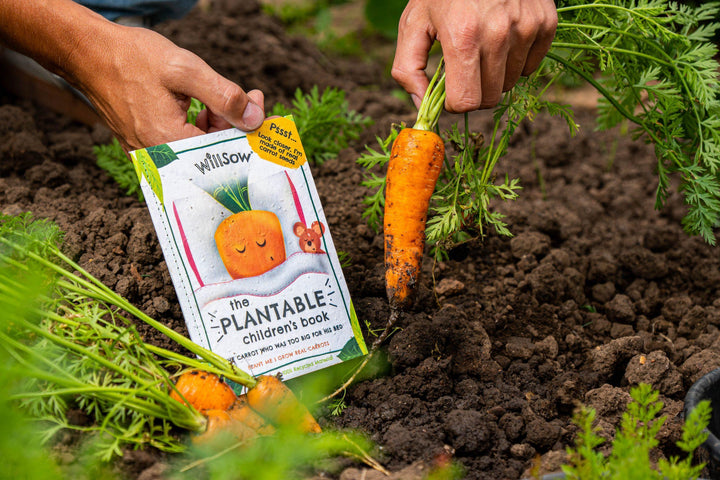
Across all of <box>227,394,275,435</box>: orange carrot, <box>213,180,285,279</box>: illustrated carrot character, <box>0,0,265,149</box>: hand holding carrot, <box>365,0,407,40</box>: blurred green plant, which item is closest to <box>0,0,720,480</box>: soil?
<box>227,394,275,435</box>: orange carrot

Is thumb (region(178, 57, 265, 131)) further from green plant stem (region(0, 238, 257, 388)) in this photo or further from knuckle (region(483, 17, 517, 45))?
knuckle (region(483, 17, 517, 45))

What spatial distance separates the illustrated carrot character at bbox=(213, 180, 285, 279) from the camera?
2043 millimetres

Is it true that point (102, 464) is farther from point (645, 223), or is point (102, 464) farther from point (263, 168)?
point (645, 223)

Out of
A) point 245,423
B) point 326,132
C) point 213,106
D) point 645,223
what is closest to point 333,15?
point 326,132

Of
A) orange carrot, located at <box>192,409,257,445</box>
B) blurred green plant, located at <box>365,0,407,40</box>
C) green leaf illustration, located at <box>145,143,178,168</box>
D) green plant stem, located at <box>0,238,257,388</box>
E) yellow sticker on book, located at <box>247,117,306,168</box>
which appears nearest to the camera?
orange carrot, located at <box>192,409,257,445</box>

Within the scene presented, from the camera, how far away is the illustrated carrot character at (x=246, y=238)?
6.70ft

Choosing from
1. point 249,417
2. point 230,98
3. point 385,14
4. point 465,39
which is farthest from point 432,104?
point 385,14

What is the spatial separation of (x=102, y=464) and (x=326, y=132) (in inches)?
79.7

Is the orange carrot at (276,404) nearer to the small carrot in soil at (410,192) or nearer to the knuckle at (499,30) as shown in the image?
the small carrot in soil at (410,192)

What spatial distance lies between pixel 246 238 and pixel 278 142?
35 centimetres

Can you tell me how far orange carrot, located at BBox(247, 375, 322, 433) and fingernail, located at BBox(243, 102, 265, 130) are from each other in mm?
832

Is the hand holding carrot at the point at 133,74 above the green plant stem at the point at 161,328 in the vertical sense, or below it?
above

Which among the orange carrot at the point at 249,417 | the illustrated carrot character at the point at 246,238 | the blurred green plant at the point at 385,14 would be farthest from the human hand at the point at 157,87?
the blurred green plant at the point at 385,14

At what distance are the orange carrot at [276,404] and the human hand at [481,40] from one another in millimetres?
1046
